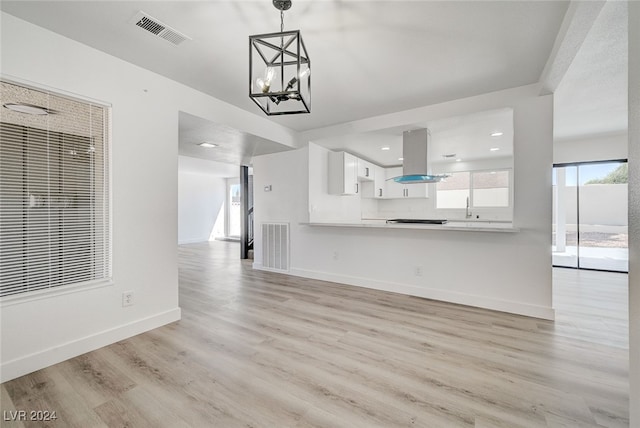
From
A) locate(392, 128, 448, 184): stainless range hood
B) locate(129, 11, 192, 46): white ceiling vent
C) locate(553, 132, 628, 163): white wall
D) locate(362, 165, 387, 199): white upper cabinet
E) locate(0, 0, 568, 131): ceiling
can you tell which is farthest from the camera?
locate(362, 165, 387, 199): white upper cabinet

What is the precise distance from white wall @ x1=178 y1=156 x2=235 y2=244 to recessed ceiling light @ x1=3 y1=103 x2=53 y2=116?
22.1 feet

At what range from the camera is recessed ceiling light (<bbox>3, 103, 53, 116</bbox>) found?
6.38 feet

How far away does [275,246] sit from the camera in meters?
5.18

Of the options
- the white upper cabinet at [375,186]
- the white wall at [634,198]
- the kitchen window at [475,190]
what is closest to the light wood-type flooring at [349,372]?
the white wall at [634,198]

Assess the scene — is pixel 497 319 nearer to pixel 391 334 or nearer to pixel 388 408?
pixel 391 334

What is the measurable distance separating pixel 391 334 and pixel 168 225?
8.34 feet

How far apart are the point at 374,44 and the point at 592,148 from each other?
5487 millimetres

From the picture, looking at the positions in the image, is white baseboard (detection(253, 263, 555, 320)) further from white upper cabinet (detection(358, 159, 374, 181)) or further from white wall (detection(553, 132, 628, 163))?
white wall (detection(553, 132, 628, 163))

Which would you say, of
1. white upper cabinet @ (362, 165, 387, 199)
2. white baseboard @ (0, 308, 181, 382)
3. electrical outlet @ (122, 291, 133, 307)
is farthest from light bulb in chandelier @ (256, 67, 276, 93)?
white upper cabinet @ (362, 165, 387, 199)

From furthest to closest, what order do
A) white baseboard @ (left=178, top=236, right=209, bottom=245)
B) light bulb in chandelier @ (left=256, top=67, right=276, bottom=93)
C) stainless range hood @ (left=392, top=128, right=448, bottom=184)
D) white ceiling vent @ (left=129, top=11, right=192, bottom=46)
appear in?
white baseboard @ (left=178, top=236, right=209, bottom=245) < stainless range hood @ (left=392, top=128, right=448, bottom=184) < white ceiling vent @ (left=129, top=11, right=192, bottom=46) < light bulb in chandelier @ (left=256, top=67, right=276, bottom=93)

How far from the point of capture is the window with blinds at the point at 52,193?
1925 millimetres

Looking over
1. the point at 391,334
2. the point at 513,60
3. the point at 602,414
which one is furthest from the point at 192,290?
the point at 513,60

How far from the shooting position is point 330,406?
1.61 metres

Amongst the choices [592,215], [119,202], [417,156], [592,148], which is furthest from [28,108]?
[592,215]
